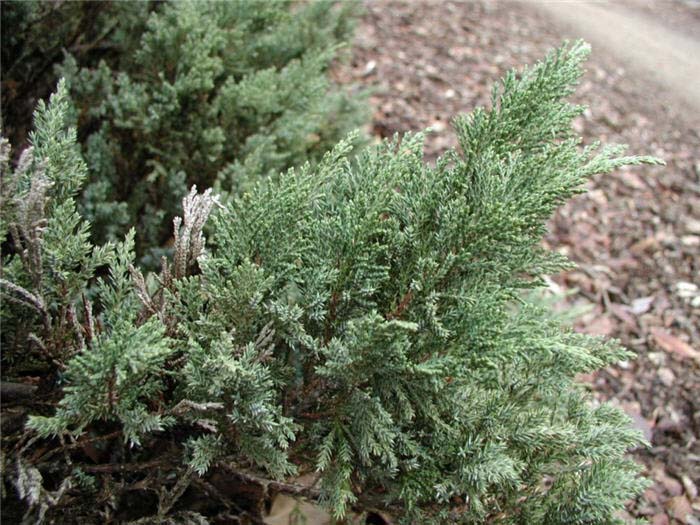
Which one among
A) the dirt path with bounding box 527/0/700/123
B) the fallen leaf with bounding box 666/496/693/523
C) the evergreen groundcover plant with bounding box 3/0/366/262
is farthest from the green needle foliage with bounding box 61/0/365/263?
the dirt path with bounding box 527/0/700/123

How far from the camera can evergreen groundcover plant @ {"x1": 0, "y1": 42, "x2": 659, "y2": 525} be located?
1626 millimetres

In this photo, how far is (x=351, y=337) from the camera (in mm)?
1634

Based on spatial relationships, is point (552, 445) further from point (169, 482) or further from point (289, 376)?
point (169, 482)

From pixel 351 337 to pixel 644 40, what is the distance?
6275 mm

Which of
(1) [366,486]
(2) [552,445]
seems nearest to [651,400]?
(2) [552,445]

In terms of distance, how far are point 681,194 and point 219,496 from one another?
374 cm

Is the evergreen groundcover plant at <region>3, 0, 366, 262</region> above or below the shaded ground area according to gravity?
above

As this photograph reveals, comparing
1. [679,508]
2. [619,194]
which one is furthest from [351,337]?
[619,194]

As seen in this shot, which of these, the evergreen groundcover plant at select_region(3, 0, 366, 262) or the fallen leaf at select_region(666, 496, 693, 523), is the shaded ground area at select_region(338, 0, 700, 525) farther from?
the evergreen groundcover plant at select_region(3, 0, 366, 262)

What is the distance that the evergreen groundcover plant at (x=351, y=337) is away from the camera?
1626mm

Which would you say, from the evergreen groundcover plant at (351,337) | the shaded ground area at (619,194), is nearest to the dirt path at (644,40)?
the shaded ground area at (619,194)

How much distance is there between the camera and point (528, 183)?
1.72 metres

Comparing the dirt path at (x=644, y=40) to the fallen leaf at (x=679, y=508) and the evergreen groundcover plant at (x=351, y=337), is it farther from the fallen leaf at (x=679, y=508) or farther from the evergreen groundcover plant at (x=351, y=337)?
the evergreen groundcover plant at (x=351, y=337)

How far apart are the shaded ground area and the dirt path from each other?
0.23 feet
